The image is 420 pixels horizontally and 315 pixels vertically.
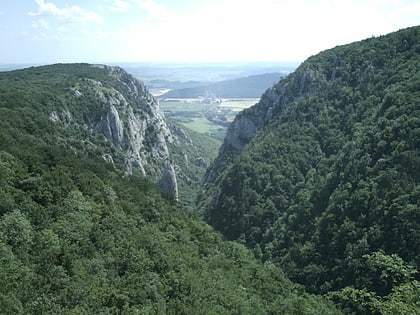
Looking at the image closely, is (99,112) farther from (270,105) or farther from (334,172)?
(334,172)

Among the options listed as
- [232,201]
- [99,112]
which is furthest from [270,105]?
[99,112]

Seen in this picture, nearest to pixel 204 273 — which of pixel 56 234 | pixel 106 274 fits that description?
pixel 106 274

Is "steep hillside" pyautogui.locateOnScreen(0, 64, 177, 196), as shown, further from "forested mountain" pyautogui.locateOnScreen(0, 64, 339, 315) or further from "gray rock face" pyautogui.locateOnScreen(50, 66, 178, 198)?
"forested mountain" pyautogui.locateOnScreen(0, 64, 339, 315)

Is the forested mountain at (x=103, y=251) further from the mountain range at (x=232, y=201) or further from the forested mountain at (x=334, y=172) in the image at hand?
the forested mountain at (x=334, y=172)

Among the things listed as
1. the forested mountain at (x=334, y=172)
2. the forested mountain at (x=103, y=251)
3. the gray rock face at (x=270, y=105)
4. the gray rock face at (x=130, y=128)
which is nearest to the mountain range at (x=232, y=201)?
the forested mountain at (x=103, y=251)

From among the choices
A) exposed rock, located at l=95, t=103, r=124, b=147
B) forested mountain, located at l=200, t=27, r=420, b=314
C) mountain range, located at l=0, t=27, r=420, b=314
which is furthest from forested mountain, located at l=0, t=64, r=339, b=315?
exposed rock, located at l=95, t=103, r=124, b=147

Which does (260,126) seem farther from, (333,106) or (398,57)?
(398,57)

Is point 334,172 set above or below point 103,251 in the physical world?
below
